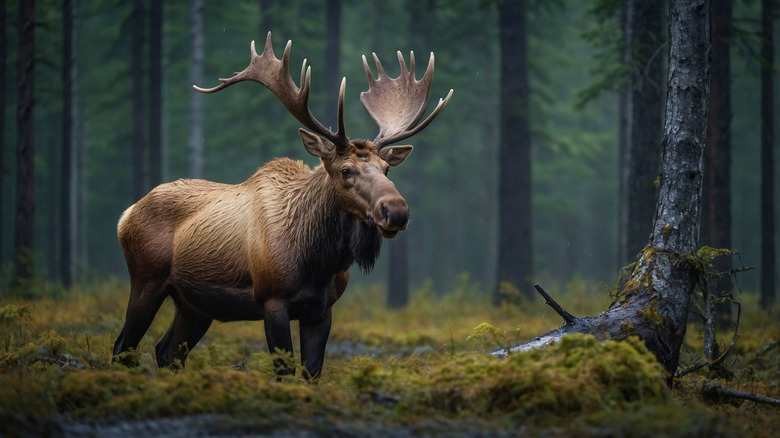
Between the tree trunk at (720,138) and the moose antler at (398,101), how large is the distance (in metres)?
7.49

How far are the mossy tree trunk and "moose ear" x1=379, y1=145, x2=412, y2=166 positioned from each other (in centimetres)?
233

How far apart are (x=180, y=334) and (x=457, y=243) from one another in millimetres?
26334

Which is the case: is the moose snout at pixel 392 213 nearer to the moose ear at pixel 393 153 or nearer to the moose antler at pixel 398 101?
the moose ear at pixel 393 153

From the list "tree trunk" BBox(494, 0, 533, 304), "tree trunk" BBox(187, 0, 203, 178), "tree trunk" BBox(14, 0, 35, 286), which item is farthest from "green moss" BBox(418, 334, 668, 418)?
"tree trunk" BBox(187, 0, 203, 178)

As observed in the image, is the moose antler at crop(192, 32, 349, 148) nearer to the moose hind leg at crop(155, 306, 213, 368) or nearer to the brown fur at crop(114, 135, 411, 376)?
the brown fur at crop(114, 135, 411, 376)

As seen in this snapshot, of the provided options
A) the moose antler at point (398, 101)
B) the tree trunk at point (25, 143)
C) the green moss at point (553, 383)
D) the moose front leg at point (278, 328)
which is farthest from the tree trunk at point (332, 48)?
the green moss at point (553, 383)

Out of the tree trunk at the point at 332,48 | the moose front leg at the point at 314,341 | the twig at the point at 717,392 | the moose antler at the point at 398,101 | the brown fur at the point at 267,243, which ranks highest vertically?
the tree trunk at the point at 332,48

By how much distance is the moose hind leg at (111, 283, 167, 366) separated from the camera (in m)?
7.38

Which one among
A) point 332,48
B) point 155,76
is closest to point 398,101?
point 155,76

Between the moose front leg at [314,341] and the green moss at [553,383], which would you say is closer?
the green moss at [553,383]

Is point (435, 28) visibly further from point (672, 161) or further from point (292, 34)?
point (672, 161)

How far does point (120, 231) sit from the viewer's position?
313 inches

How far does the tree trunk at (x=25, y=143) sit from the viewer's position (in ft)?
46.6

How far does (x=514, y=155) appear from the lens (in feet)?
58.0
